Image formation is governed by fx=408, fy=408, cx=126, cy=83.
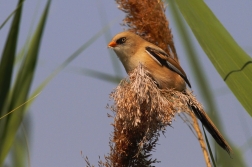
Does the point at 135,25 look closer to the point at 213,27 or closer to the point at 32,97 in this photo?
the point at 213,27

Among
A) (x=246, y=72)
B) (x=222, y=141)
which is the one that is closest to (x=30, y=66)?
(x=246, y=72)

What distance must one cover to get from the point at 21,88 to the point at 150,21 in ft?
2.58

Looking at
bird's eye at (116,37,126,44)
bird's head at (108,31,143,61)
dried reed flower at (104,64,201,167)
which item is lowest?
dried reed flower at (104,64,201,167)

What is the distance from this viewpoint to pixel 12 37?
1.69 m

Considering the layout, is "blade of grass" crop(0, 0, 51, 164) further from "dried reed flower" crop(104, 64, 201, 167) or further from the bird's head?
the bird's head

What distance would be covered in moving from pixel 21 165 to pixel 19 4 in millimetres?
647

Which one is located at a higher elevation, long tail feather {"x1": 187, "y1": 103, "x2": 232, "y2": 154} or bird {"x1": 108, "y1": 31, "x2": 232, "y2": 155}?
bird {"x1": 108, "y1": 31, "x2": 232, "y2": 155}

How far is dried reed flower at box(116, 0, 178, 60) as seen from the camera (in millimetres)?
2109

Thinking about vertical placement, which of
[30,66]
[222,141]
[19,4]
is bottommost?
[222,141]

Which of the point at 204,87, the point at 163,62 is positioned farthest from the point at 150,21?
the point at 163,62

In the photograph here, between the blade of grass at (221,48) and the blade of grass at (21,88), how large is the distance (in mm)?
646

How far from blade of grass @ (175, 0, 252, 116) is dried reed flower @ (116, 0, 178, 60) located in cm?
33

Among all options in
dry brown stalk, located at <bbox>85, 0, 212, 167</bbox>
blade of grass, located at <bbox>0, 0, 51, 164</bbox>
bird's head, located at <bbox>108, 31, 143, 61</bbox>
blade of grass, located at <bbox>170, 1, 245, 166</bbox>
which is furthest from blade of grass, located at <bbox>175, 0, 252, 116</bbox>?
bird's head, located at <bbox>108, 31, 143, 61</bbox>

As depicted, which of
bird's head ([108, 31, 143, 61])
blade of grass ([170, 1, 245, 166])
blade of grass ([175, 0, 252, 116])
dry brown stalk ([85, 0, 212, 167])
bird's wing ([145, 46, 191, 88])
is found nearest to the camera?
dry brown stalk ([85, 0, 212, 167])
